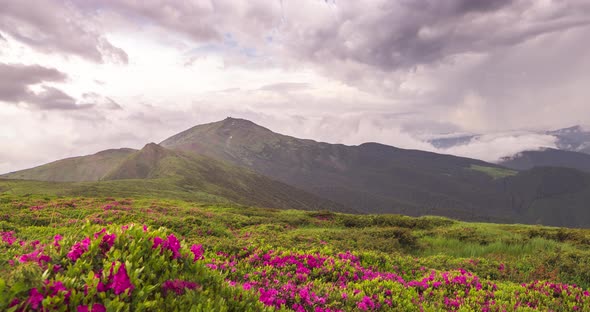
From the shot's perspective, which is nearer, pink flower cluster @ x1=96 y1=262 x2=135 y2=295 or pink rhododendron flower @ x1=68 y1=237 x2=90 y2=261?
pink flower cluster @ x1=96 y1=262 x2=135 y2=295

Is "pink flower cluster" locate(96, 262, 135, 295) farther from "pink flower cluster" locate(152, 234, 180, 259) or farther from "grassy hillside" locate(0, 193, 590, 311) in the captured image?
"pink flower cluster" locate(152, 234, 180, 259)

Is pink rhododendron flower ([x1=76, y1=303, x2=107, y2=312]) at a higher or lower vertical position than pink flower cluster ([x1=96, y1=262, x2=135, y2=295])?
lower

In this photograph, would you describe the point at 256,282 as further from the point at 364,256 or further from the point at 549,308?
the point at 549,308

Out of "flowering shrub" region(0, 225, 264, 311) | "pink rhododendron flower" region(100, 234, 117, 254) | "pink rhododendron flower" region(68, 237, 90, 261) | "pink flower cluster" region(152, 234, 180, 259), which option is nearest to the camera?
"flowering shrub" region(0, 225, 264, 311)

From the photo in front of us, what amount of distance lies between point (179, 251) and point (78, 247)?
1399 millimetres

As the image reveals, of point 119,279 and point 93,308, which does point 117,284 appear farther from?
point 93,308

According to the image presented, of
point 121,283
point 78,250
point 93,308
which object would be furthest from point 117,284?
point 78,250

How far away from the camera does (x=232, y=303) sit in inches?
187

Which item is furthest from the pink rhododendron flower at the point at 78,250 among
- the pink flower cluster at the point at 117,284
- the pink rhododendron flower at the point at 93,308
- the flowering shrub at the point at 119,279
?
the pink rhododendron flower at the point at 93,308

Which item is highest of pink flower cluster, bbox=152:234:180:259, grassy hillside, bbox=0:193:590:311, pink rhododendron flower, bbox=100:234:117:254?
pink rhododendron flower, bbox=100:234:117:254

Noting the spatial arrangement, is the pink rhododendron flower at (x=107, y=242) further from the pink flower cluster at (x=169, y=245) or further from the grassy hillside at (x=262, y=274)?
the pink flower cluster at (x=169, y=245)

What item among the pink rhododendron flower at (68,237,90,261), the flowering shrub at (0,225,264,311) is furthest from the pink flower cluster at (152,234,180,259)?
the pink rhododendron flower at (68,237,90,261)

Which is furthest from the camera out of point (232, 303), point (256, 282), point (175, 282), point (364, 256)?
point (364, 256)

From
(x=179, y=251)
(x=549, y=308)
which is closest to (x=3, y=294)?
(x=179, y=251)
